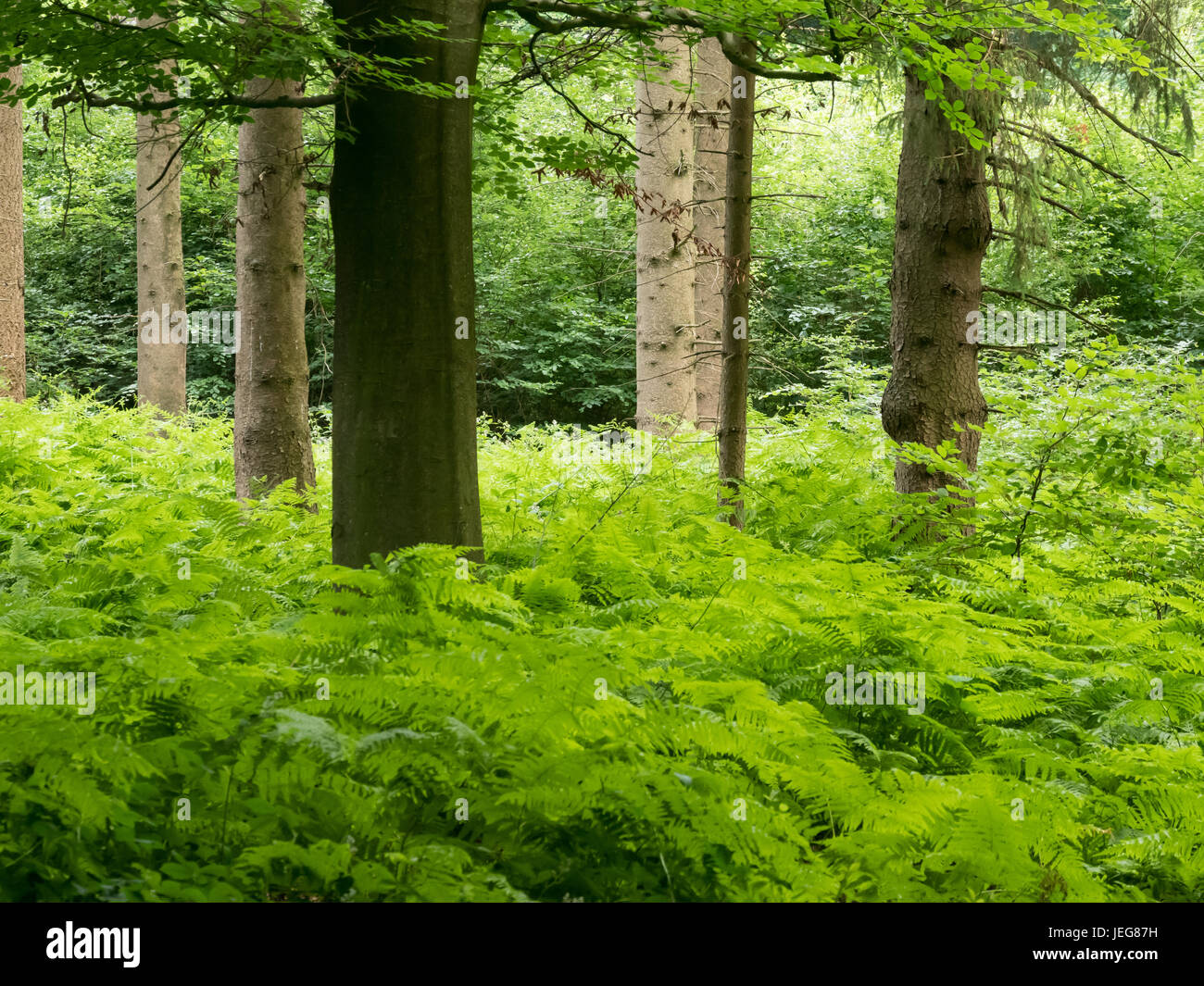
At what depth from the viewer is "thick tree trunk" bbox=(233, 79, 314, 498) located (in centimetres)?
779

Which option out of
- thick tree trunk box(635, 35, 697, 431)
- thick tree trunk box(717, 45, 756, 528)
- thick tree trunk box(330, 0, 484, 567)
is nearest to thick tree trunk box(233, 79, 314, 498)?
thick tree trunk box(330, 0, 484, 567)

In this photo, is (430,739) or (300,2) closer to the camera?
(430,739)

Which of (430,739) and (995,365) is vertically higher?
(995,365)

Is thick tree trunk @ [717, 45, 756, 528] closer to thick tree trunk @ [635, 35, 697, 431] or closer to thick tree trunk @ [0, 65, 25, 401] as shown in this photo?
thick tree trunk @ [635, 35, 697, 431]

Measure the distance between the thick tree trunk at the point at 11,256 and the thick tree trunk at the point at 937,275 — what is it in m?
10.5

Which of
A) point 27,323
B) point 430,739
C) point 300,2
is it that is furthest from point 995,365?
point 27,323

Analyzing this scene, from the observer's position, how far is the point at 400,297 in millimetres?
5051

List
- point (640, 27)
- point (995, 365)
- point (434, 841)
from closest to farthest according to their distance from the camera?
point (434, 841) < point (640, 27) < point (995, 365)

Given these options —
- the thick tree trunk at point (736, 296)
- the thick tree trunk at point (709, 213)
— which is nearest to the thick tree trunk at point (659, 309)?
the thick tree trunk at point (709, 213)

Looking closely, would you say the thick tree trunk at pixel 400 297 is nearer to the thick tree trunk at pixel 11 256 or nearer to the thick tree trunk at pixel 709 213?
the thick tree trunk at pixel 709 213
